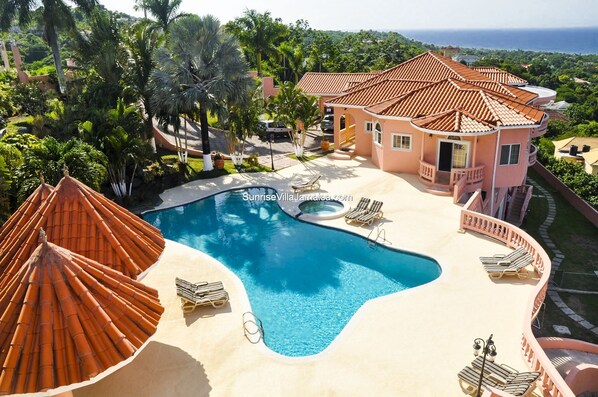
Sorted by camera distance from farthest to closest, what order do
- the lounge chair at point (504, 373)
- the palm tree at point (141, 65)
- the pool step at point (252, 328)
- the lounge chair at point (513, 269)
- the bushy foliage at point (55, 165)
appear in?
1. the palm tree at point (141, 65)
2. the bushy foliage at point (55, 165)
3. the lounge chair at point (513, 269)
4. the pool step at point (252, 328)
5. the lounge chair at point (504, 373)

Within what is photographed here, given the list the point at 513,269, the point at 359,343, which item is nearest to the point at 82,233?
the point at 359,343

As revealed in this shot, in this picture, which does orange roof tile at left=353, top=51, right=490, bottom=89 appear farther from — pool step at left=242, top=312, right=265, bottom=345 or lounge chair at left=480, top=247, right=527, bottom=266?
pool step at left=242, top=312, right=265, bottom=345

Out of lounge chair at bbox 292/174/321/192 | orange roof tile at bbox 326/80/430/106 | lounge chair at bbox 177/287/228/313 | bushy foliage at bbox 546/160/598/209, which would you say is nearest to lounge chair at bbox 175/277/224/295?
lounge chair at bbox 177/287/228/313

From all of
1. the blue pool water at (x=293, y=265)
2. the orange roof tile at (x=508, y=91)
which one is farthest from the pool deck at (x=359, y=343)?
the orange roof tile at (x=508, y=91)

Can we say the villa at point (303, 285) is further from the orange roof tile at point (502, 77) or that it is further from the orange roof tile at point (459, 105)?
the orange roof tile at point (502, 77)

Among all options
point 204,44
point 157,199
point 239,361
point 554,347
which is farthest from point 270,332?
point 204,44

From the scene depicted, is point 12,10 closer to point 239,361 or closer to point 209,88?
point 209,88
